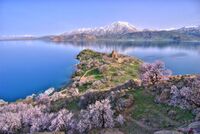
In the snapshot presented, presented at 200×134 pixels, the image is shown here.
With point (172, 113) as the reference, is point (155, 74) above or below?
above

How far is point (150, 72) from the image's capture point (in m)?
73.4

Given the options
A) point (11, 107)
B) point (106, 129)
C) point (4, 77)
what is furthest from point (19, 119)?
point (4, 77)

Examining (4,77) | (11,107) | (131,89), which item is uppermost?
(131,89)

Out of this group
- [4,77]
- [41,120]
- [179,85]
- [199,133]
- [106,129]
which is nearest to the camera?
[199,133]

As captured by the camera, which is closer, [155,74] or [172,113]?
[172,113]

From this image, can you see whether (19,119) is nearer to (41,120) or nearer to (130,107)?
(41,120)

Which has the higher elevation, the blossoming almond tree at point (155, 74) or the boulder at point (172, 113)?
the blossoming almond tree at point (155, 74)

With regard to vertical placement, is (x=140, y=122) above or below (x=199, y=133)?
below

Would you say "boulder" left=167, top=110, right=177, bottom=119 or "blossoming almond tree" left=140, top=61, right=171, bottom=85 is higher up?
"blossoming almond tree" left=140, top=61, right=171, bottom=85

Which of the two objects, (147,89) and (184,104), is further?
(147,89)

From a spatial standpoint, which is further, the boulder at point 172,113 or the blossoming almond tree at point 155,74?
the blossoming almond tree at point 155,74

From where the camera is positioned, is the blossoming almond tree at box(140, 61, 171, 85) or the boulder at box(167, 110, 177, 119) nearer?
the boulder at box(167, 110, 177, 119)

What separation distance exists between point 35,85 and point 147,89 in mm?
99522

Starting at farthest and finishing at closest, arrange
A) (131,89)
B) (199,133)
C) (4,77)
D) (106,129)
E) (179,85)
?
(4,77) → (131,89) → (179,85) → (106,129) → (199,133)
